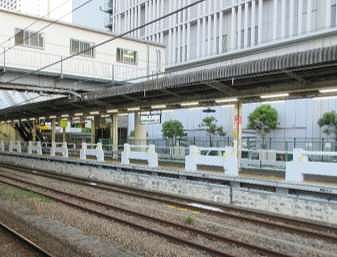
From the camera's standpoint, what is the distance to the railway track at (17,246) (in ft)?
26.4

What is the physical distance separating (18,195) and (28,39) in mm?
14056

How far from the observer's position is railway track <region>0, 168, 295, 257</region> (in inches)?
322

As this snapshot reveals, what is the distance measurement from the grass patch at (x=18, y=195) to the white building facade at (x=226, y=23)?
34.0 metres

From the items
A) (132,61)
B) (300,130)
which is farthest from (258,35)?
(132,61)

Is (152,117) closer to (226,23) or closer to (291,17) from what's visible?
(291,17)

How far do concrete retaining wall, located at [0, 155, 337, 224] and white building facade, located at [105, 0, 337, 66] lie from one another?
2941 cm

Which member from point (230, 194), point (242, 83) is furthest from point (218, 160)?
point (242, 83)

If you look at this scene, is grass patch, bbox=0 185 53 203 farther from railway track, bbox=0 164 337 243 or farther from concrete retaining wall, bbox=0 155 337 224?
concrete retaining wall, bbox=0 155 337 224

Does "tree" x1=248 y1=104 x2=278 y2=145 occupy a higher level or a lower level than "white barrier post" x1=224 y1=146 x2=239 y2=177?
higher

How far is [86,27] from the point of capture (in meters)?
29.2

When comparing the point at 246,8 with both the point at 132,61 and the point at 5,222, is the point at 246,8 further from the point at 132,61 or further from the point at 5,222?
the point at 5,222

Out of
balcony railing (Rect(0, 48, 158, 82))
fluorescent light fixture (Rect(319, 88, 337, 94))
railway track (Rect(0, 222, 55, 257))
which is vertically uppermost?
balcony railing (Rect(0, 48, 158, 82))

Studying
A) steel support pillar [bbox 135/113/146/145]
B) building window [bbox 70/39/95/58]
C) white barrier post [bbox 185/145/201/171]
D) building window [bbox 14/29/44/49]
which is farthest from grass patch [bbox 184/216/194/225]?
building window [bbox 70/39/95/58]

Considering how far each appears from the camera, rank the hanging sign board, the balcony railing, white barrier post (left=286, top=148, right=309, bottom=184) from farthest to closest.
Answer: the balcony railing
the hanging sign board
white barrier post (left=286, top=148, right=309, bottom=184)
